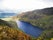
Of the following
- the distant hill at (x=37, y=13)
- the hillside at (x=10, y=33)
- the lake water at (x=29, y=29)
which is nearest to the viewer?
the hillside at (x=10, y=33)

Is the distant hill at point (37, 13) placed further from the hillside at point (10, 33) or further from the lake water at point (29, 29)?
the hillside at point (10, 33)

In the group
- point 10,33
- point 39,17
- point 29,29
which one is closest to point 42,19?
point 39,17

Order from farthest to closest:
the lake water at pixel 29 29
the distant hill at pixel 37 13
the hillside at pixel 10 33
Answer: the distant hill at pixel 37 13 → the lake water at pixel 29 29 → the hillside at pixel 10 33

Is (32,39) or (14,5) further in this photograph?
(14,5)

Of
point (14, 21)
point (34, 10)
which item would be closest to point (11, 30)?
point (14, 21)

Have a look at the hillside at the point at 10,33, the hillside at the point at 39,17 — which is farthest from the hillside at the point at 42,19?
the hillside at the point at 10,33

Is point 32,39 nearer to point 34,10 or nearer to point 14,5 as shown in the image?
point 34,10
